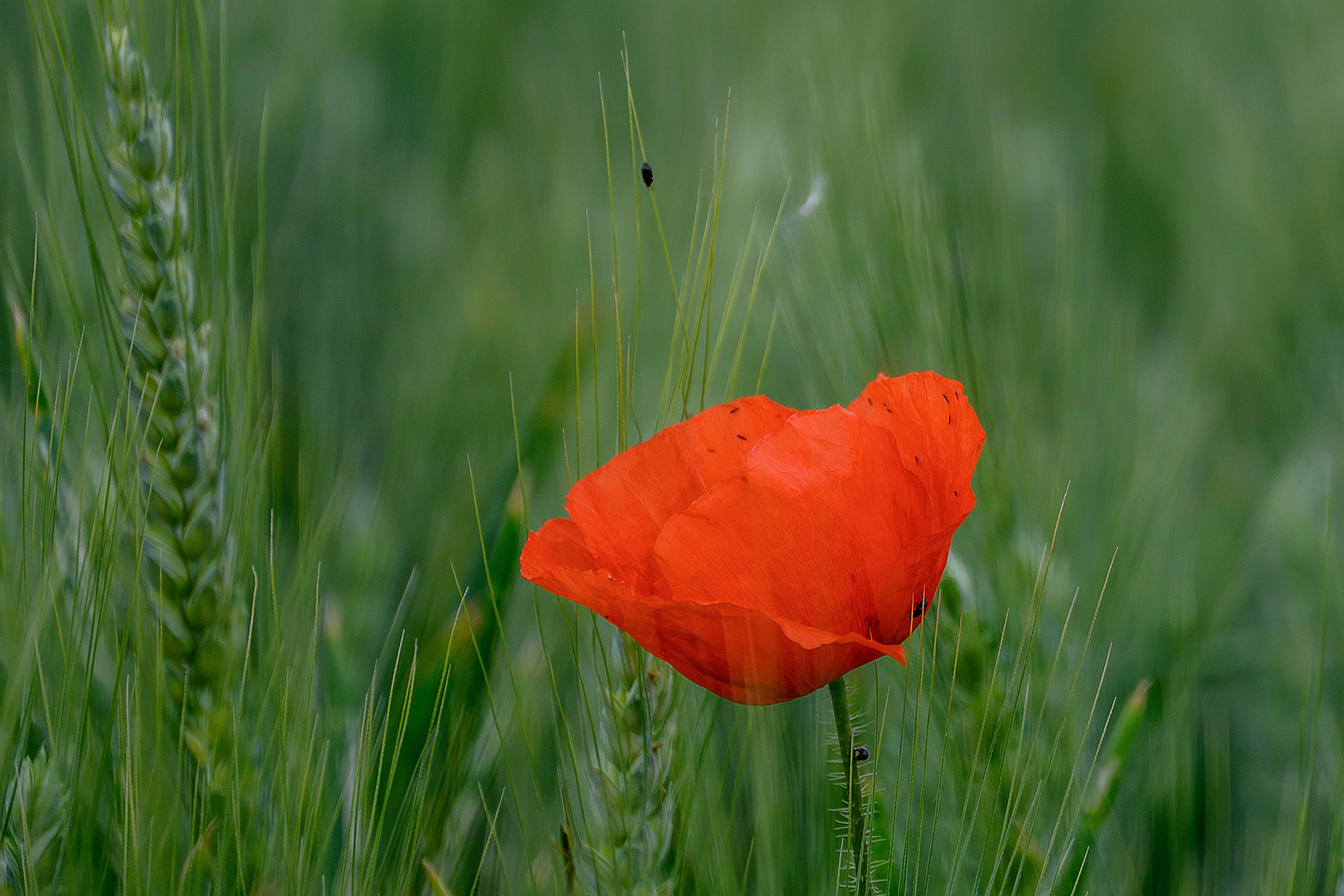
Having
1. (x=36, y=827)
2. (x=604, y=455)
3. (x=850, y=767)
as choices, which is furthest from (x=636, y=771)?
(x=604, y=455)

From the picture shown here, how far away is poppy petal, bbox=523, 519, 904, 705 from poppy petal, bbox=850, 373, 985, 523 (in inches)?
1.7

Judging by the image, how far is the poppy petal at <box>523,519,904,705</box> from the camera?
0.23 m

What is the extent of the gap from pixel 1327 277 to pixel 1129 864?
44 centimetres

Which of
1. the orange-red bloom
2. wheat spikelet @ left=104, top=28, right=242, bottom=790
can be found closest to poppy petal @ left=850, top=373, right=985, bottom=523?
the orange-red bloom

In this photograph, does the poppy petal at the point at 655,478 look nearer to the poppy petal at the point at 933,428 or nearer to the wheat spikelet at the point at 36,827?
the poppy petal at the point at 933,428

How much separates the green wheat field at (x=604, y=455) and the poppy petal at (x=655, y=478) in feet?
0.08

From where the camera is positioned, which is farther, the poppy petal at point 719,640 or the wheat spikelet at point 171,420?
the wheat spikelet at point 171,420

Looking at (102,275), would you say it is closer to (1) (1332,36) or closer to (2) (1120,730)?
(2) (1120,730)

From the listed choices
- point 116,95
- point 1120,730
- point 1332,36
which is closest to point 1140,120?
point 1332,36

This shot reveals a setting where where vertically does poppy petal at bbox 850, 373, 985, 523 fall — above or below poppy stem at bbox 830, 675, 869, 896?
above

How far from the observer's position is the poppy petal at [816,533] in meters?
0.24

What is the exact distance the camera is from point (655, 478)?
0.28m

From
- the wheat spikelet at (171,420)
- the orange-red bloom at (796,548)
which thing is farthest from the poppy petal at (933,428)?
the wheat spikelet at (171,420)

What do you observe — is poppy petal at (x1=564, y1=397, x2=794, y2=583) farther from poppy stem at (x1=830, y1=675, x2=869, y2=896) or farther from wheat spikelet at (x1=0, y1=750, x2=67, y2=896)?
wheat spikelet at (x1=0, y1=750, x2=67, y2=896)
